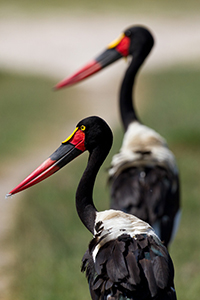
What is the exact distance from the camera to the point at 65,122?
976 centimetres

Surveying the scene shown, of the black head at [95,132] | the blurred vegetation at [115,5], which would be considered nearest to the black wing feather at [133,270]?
the black head at [95,132]

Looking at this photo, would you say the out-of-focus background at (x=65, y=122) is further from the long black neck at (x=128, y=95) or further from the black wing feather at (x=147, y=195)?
the long black neck at (x=128, y=95)

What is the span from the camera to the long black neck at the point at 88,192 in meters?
3.02

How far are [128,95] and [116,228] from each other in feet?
7.73

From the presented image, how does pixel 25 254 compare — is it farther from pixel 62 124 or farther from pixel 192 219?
pixel 62 124

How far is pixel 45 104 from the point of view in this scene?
10844 mm

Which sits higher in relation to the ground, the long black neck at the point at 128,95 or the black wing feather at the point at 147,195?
the long black neck at the point at 128,95

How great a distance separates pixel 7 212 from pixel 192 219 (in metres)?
1.88

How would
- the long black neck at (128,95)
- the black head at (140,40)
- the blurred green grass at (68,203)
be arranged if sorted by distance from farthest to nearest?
1. the black head at (140,40)
2. the long black neck at (128,95)
3. the blurred green grass at (68,203)

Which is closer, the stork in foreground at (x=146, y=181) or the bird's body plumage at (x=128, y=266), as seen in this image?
the bird's body plumage at (x=128, y=266)

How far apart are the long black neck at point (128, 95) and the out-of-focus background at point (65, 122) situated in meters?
1.15

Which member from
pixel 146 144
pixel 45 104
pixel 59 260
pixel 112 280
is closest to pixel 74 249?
pixel 59 260

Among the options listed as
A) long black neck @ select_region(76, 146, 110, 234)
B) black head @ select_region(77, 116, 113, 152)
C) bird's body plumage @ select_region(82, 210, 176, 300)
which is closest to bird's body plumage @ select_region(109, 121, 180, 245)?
long black neck @ select_region(76, 146, 110, 234)

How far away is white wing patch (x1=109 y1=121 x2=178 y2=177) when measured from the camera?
4.02 meters
